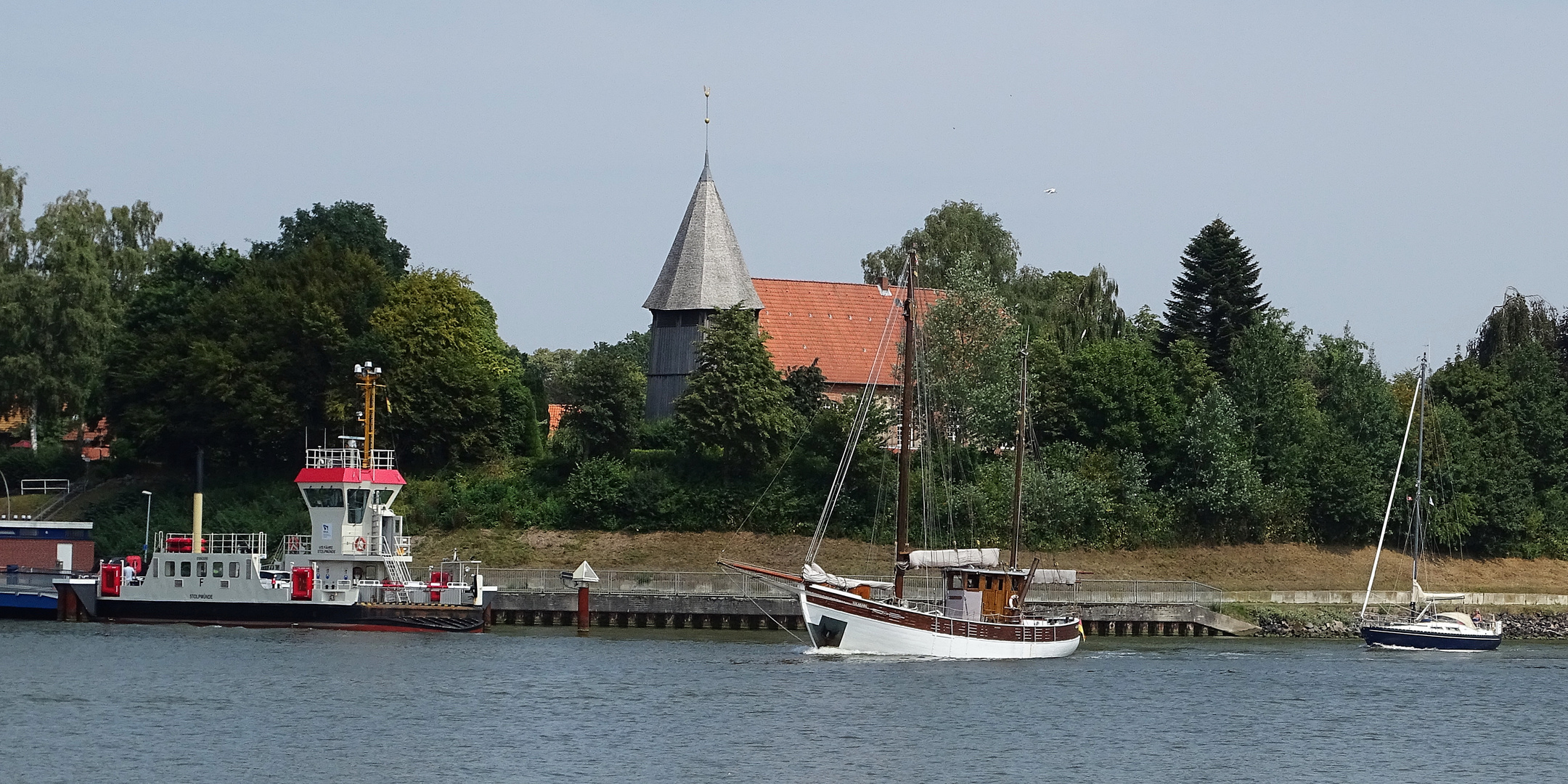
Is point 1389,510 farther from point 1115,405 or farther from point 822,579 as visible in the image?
point 822,579

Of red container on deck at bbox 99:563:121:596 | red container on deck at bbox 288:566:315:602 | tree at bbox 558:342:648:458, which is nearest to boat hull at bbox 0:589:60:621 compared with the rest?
red container on deck at bbox 99:563:121:596

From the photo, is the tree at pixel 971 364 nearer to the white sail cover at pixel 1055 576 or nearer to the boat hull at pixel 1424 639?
the white sail cover at pixel 1055 576

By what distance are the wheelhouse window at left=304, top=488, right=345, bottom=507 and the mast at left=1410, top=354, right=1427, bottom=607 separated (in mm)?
36271

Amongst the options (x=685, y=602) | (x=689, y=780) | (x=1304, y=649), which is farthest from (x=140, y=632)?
(x=1304, y=649)

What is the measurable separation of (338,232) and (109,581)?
94.4ft

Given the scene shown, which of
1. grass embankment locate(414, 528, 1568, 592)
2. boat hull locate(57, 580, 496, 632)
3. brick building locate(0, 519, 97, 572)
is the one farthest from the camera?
grass embankment locate(414, 528, 1568, 592)

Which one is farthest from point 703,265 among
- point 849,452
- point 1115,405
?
point 849,452

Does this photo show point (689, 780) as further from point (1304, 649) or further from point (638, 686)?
point (1304, 649)

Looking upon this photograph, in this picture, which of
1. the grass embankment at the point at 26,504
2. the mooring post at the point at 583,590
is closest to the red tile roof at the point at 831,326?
the mooring post at the point at 583,590

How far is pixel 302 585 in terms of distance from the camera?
216 ft

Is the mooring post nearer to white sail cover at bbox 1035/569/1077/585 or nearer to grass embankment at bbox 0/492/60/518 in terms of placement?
white sail cover at bbox 1035/569/1077/585

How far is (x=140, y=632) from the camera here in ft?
210

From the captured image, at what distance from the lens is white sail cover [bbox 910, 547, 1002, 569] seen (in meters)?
57.7

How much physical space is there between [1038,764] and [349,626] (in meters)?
31.0
